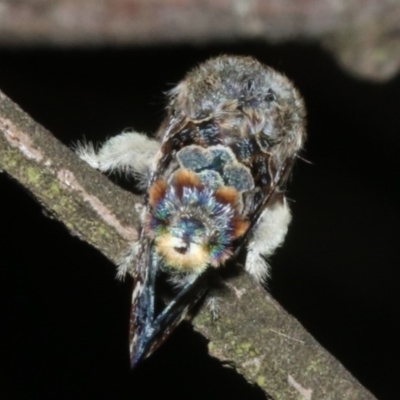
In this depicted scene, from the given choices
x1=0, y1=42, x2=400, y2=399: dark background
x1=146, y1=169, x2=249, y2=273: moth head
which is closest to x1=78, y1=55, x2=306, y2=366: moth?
x1=146, y1=169, x2=249, y2=273: moth head

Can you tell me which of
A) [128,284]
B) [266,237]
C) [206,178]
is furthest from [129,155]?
[128,284]

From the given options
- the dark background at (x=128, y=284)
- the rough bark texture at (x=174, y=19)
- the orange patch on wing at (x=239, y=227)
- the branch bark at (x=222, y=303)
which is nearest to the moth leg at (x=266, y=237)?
the orange patch on wing at (x=239, y=227)

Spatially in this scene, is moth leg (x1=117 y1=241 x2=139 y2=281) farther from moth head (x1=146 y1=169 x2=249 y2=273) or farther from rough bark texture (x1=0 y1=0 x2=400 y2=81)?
rough bark texture (x1=0 y1=0 x2=400 y2=81)

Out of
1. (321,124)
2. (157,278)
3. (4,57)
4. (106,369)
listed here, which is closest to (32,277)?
(106,369)

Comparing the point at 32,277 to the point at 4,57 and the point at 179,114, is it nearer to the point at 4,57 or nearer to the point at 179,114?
the point at 4,57

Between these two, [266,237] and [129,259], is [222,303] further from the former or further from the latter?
[266,237]

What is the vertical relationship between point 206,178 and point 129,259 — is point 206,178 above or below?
above
